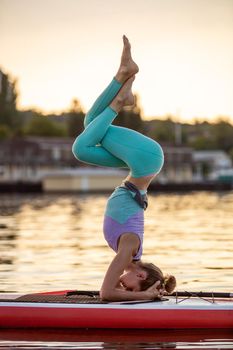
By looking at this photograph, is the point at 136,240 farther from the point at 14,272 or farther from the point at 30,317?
the point at 14,272

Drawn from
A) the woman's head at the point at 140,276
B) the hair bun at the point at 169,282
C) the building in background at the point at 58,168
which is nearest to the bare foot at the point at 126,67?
the woman's head at the point at 140,276

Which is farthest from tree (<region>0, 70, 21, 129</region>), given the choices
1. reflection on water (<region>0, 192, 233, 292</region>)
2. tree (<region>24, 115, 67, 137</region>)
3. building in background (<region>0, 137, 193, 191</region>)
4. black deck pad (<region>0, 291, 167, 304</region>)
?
black deck pad (<region>0, 291, 167, 304</region>)

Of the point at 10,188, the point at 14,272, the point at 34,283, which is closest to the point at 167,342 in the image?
the point at 34,283

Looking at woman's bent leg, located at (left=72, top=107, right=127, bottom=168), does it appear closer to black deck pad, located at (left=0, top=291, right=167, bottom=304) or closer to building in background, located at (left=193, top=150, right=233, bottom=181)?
black deck pad, located at (left=0, top=291, right=167, bottom=304)

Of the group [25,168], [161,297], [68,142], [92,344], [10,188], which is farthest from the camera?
[68,142]

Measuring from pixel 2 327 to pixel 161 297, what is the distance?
1.83 meters

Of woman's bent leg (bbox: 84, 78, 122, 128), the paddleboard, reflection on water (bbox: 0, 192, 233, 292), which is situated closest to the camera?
the paddleboard

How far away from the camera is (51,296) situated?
13133 millimetres

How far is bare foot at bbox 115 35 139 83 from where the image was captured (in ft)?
41.3

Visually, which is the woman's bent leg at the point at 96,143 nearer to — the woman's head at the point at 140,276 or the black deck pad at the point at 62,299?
the woman's head at the point at 140,276

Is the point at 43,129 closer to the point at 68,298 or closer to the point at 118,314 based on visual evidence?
the point at 68,298

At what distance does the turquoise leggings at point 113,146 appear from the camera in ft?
41.1

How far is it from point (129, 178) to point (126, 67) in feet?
4.10

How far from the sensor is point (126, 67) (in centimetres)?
1262
